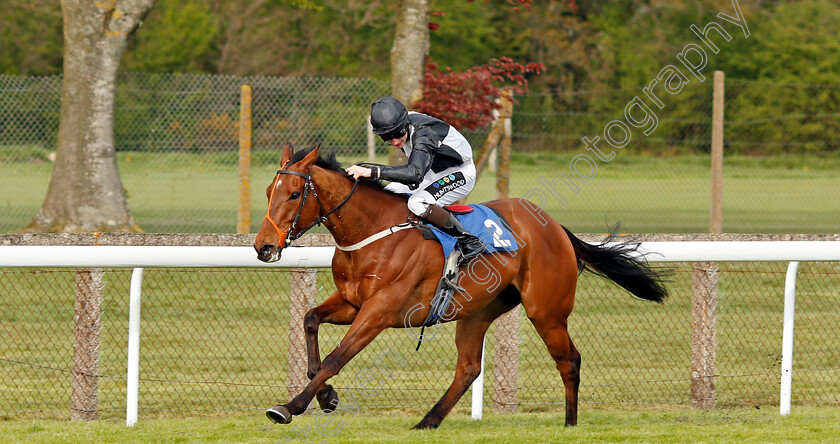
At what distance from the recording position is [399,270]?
460 centimetres

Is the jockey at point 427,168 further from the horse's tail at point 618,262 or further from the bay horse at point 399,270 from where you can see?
the horse's tail at point 618,262

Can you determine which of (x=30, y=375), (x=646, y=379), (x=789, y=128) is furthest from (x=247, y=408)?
(x=789, y=128)

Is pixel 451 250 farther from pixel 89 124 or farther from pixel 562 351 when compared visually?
pixel 89 124

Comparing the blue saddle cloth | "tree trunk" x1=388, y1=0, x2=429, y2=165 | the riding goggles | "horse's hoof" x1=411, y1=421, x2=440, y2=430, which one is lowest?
"horse's hoof" x1=411, y1=421, x2=440, y2=430

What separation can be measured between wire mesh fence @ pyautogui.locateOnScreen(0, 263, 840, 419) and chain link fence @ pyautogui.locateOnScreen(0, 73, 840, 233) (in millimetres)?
1292

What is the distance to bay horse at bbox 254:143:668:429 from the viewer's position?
436 centimetres

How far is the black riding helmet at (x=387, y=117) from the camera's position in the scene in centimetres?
459

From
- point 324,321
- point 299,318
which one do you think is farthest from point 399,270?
point 299,318

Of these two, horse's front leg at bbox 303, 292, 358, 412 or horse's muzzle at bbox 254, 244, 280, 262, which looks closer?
horse's muzzle at bbox 254, 244, 280, 262

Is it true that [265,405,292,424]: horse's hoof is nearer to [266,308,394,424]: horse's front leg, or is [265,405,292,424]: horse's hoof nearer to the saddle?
[266,308,394,424]: horse's front leg

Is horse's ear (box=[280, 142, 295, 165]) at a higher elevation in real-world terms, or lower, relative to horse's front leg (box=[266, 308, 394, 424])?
higher

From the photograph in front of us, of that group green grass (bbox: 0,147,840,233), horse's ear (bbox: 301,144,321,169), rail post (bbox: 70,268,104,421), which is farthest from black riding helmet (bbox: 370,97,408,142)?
green grass (bbox: 0,147,840,233)

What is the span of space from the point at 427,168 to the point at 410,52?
17.3 feet

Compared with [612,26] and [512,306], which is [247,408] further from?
[612,26]
